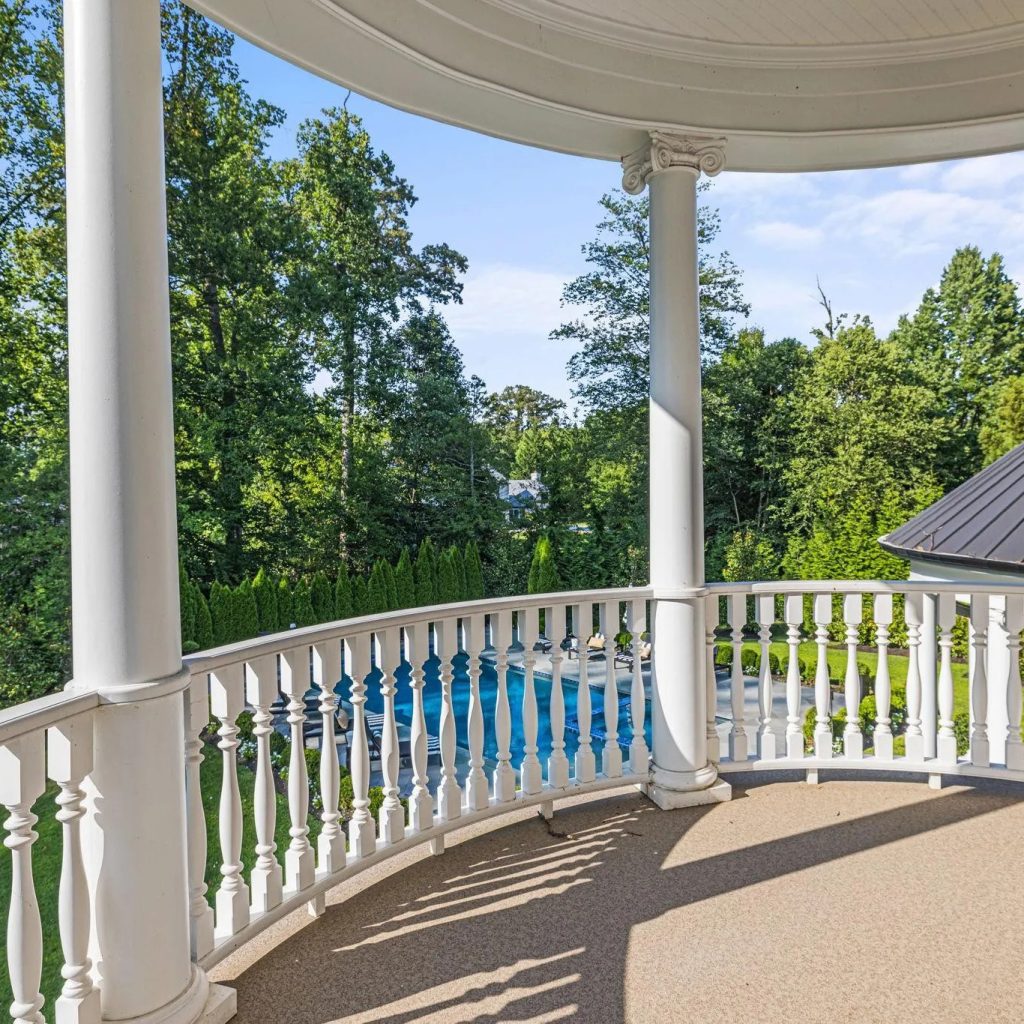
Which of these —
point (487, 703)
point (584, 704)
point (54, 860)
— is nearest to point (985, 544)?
point (584, 704)

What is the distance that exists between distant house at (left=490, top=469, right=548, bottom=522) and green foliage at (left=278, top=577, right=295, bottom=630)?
5.16m

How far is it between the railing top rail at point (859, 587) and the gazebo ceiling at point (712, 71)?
1952 mm

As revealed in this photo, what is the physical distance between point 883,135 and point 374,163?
15943mm

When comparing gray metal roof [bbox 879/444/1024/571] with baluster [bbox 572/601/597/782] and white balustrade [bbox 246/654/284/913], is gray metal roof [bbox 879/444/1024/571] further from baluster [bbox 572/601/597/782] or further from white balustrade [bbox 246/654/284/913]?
white balustrade [bbox 246/654/284/913]

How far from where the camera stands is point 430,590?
16.2m

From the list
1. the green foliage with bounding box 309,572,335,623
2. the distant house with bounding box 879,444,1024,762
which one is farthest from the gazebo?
the green foliage with bounding box 309,572,335,623

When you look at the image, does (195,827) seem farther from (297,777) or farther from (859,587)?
(859,587)

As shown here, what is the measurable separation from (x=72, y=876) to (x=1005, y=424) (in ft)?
63.3

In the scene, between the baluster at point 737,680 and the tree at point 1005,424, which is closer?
the baluster at point 737,680

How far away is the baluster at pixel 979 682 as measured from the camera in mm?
3277

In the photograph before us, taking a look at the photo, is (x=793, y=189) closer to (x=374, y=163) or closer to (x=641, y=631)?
(x=374, y=163)

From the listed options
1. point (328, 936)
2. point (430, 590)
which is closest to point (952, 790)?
point (328, 936)

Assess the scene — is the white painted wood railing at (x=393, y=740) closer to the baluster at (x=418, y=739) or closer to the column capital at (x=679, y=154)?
the baluster at (x=418, y=739)

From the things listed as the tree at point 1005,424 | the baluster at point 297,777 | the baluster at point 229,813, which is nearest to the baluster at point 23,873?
the baluster at point 229,813
